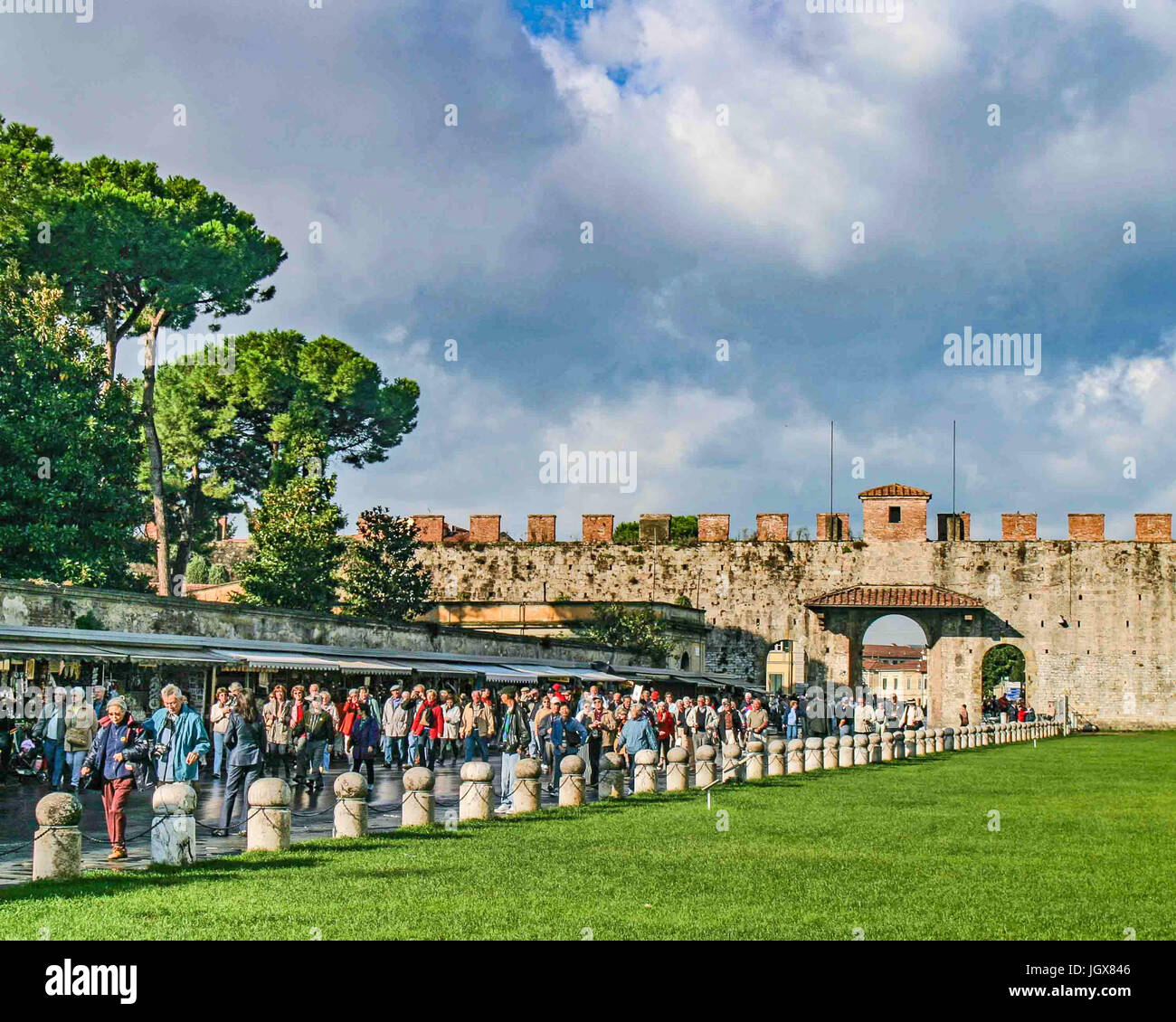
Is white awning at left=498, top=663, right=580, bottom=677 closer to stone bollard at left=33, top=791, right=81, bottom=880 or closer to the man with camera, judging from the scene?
the man with camera

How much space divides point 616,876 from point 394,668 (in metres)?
16.6

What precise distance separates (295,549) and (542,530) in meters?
14.3

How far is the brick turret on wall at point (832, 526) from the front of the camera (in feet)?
165

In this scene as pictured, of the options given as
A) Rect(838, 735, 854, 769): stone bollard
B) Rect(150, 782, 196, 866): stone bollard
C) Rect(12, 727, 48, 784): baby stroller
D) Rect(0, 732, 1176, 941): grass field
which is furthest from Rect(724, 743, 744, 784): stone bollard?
Rect(150, 782, 196, 866): stone bollard

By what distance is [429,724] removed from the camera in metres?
21.0

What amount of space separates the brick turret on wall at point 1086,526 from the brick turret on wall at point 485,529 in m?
19.9

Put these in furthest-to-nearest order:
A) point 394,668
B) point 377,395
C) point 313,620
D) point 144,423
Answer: point 377,395 < point 144,423 < point 313,620 < point 394,668

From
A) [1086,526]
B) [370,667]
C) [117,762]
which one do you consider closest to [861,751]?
[370,667]

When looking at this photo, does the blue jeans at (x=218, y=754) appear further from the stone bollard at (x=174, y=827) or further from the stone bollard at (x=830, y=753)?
the stone bollard at (x=830, y=753)

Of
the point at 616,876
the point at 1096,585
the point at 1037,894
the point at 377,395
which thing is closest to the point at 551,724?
the point at 616,876

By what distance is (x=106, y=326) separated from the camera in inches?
1549

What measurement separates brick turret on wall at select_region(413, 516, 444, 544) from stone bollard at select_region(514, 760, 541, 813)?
37.8 meters
